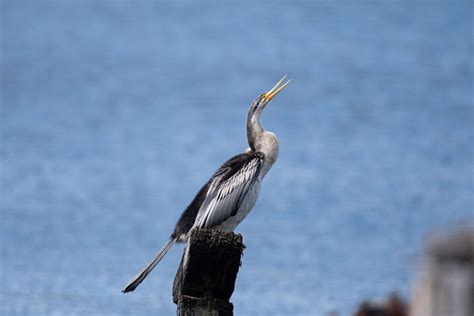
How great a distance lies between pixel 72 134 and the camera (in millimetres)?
27031

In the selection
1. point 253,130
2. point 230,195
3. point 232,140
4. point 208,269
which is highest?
point 232,140

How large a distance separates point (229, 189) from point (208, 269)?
222cm

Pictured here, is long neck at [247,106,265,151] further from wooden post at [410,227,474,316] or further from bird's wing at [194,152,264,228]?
wooden post at [410,227,474,316]

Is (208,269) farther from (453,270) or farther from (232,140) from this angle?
(232,140)

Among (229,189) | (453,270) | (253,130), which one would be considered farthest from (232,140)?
(453,270)

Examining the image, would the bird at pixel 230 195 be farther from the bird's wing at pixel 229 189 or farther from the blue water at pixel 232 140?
the blue water at pixel 232 140

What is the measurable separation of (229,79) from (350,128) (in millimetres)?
6352

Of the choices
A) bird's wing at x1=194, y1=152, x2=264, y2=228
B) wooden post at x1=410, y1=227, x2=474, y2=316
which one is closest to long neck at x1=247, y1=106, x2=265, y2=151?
bird's wing at x1=194, y1=152, x2=264, y2=228

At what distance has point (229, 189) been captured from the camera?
7.77 metres

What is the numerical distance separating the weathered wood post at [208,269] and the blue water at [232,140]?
2.62m

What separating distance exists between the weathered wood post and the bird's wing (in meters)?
2.00

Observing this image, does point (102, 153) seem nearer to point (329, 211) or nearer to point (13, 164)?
point (13, 164)

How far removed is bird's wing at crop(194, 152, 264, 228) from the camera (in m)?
7.68

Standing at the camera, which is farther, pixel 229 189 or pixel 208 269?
pixel 229 189
